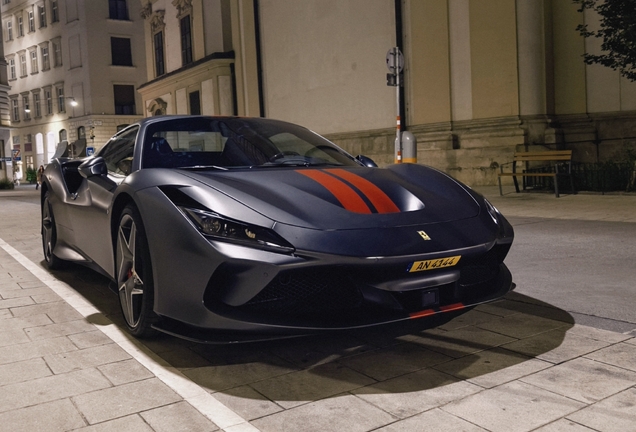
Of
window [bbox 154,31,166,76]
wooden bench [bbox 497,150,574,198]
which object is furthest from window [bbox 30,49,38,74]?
wooden bench [bbox 497,150,574,198]

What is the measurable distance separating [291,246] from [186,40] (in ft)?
99.6

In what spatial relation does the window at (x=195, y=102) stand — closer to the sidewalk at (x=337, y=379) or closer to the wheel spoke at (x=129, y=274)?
the sidewalk at (x=337, y=379)

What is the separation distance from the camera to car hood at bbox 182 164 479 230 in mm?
3084

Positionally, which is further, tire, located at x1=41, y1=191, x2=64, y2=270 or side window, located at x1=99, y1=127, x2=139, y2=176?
tire, located at x1=41, y1=191, x2=64, y2=270

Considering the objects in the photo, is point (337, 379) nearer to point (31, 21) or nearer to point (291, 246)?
point (291, 246)

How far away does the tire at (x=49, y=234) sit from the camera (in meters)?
5.93

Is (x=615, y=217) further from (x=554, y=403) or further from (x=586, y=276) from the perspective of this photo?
(x=554, y=403)

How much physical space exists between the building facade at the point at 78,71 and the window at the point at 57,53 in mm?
74

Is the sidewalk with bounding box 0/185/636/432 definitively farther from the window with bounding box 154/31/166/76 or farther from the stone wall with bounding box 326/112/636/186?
the window with bounding box 154/31/166/76

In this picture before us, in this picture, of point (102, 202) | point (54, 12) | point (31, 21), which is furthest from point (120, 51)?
point (102, 202)

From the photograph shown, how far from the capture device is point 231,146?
418cm

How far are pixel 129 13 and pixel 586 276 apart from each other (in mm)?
49250

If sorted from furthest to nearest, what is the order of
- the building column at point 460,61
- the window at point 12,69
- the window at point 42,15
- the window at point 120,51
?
the window at point 12,69 < the window at point 42,15 < the window at point 120,51 < the building column at point 460,61

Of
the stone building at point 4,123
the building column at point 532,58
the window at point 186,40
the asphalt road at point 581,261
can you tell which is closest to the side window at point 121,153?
the asphalt road at point 581,261
